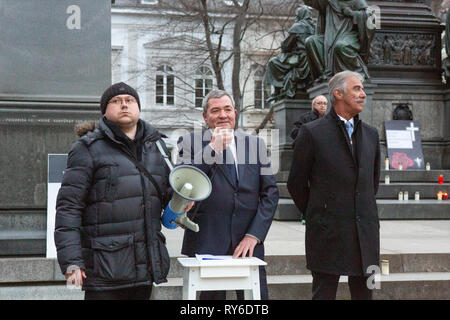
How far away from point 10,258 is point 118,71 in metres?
29.8

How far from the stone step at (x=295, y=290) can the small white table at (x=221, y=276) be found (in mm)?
1967

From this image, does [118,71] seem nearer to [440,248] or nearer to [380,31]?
[380,31]

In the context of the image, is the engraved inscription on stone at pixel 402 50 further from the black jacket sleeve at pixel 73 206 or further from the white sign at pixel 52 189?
the black jacket sleeve at pixel 73 206

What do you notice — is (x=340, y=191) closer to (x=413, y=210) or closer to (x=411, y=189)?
(x=413, y=210)

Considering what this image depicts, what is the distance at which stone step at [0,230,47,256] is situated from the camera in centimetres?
582

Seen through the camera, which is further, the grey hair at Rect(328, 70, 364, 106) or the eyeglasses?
the grey hair at Rect(328, 70, 364, 106)

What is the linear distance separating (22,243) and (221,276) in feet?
10.2

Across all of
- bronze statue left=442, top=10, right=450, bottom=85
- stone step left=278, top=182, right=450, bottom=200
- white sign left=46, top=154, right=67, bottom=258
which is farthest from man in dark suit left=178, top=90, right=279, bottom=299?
bronze statue left=442, top=10, right=450, bottom=85

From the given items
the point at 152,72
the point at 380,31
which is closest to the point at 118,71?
the point at 152,72

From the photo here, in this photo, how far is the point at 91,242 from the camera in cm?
337

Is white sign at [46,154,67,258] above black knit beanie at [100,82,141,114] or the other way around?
the other way around

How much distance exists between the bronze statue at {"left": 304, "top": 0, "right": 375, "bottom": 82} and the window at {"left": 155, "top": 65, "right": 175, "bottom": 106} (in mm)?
19862

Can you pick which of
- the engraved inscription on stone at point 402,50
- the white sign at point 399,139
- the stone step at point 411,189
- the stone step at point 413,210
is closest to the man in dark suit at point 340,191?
the stone step at point 413,210

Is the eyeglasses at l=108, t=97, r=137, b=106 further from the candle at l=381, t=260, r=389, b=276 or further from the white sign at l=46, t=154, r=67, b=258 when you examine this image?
the candle at l=381, t=260, r=389, b=276
